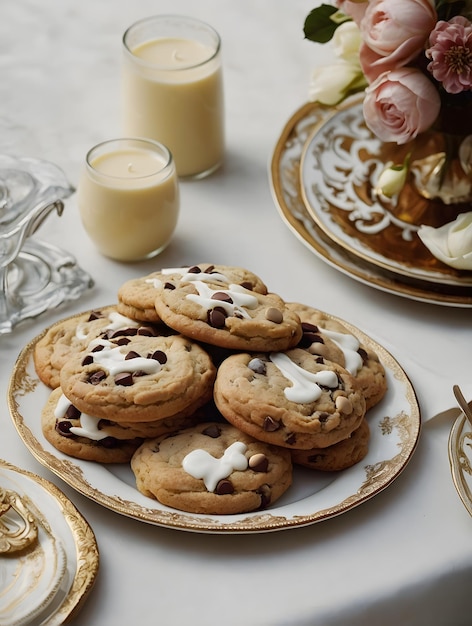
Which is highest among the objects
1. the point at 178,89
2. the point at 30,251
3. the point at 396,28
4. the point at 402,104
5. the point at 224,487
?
the point at 396,28

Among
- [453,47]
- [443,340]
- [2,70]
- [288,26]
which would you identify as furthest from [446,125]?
[2,70]

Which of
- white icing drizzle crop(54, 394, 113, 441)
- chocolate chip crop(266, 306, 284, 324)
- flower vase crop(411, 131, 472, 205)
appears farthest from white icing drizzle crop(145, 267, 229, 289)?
flower vase crop(411, 131, 472, 205)

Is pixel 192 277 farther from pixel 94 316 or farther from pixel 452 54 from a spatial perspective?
pixel 452 54

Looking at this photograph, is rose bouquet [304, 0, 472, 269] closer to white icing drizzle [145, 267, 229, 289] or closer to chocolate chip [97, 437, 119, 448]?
white icing drizzle [145, 267, 229, 289]

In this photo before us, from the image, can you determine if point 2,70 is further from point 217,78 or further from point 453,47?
point 453,47

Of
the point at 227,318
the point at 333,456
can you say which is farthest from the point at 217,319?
the point at 333,456

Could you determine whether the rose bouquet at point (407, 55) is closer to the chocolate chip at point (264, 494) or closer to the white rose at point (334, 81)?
the white rose at point (334, 81)

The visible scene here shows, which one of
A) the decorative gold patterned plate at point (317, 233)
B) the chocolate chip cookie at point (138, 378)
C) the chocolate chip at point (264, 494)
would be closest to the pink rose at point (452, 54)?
the decorative gold patterned plate at point (317, 233)
